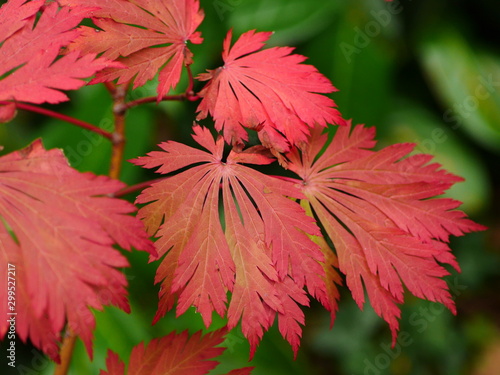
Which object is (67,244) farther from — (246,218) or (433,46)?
(433,46)

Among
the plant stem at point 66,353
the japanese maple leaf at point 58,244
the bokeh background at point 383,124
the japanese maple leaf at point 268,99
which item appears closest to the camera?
the japanese maple leaf at point 58,244

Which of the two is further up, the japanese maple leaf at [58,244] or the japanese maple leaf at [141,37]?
the japanese maple leaf at [141,37]

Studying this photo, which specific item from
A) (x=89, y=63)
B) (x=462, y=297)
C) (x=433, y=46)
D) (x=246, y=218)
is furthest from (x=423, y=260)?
(x=462, y=297)

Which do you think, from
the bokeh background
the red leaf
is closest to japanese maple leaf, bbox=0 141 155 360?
the red leaf

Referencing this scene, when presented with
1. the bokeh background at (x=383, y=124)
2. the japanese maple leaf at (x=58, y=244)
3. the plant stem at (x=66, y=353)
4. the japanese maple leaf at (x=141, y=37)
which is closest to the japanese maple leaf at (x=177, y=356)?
the plant stem at (x=66, y=353)

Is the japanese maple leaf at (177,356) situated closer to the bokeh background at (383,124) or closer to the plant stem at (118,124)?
the plant stem at (118,124)

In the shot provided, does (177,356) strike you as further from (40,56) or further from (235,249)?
(40,56)
